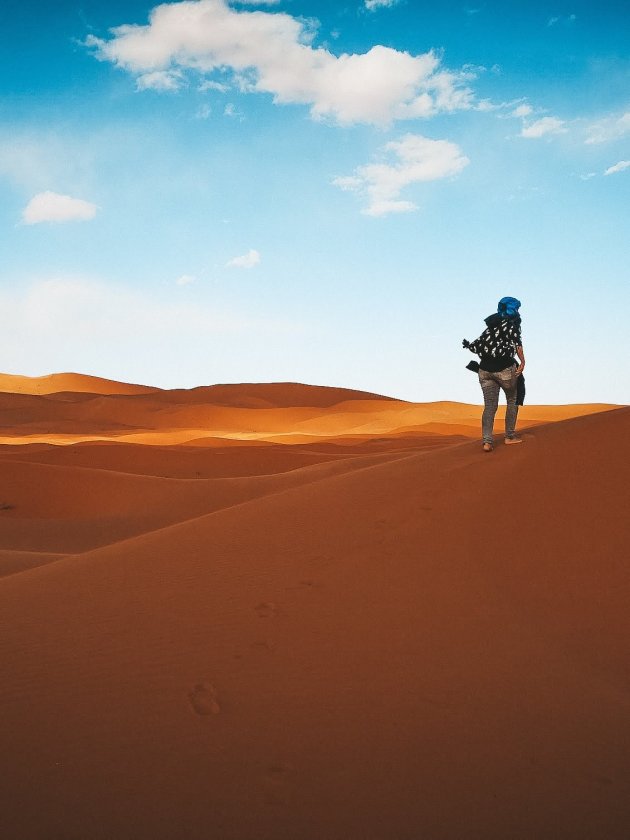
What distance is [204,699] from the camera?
9.83ft

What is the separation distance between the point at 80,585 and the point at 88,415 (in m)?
40.9

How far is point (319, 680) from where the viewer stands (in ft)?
10.3

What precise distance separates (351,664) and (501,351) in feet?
13.8

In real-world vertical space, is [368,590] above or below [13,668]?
above

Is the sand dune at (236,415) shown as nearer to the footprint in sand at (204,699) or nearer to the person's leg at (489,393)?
the person's leg at (489,393)

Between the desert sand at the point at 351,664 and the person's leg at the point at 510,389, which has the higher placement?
the person's leg at the point at 510,389

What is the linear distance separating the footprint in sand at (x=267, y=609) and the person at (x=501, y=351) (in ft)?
10.8

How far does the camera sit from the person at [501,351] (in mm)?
6602

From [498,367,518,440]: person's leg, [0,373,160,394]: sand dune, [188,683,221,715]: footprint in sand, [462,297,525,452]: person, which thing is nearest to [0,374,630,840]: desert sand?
[188,683,221,715]: footprint in sand

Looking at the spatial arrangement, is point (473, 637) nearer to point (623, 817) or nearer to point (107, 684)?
point (623, 817)

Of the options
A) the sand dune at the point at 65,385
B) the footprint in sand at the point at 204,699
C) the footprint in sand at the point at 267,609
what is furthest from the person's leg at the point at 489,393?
the sand dune at the point at 65,385

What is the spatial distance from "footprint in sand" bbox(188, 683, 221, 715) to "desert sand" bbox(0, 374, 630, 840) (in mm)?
14

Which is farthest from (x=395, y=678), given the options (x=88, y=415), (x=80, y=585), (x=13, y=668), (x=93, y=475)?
(x=88, y=415)

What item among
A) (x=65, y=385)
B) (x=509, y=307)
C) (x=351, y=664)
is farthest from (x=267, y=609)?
(x=65, y=385)
